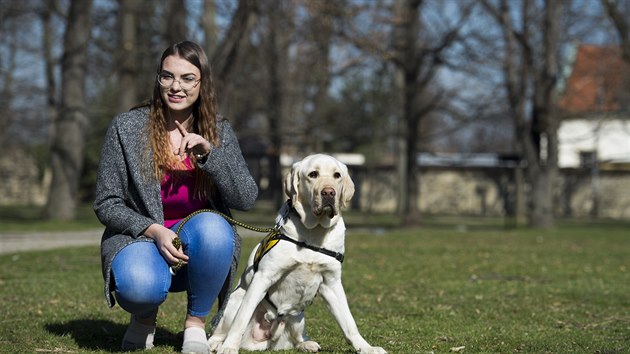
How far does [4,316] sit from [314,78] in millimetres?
25833

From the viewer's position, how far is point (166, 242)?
477cm

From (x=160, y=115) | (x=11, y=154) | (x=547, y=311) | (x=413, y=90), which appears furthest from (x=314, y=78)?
(x=160, y=115)

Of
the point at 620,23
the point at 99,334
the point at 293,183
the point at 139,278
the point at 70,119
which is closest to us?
the point at 139,278

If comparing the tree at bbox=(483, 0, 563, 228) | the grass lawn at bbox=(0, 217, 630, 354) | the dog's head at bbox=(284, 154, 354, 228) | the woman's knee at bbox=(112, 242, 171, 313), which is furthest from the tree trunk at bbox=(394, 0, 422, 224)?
the woman's knee at bbox=(112, 242, 171, 313)

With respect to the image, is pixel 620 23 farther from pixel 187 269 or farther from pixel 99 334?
pixel 187 269

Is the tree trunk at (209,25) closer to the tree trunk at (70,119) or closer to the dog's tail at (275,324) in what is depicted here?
the tree trunk at (70,119)

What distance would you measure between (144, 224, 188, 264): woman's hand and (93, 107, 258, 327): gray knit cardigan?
5cm

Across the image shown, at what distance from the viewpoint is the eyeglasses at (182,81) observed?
16.8 ft

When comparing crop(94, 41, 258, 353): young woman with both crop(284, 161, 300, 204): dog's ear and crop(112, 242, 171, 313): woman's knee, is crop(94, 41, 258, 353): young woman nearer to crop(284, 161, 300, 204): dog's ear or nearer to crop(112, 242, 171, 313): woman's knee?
crop(112, 242, 171, 313): woman's knee

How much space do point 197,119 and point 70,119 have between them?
59.4 ft

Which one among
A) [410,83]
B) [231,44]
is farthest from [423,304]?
[410,83]

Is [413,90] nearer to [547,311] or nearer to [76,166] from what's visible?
[76,166]

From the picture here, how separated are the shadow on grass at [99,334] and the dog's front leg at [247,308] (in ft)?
1.50

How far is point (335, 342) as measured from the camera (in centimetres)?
570
